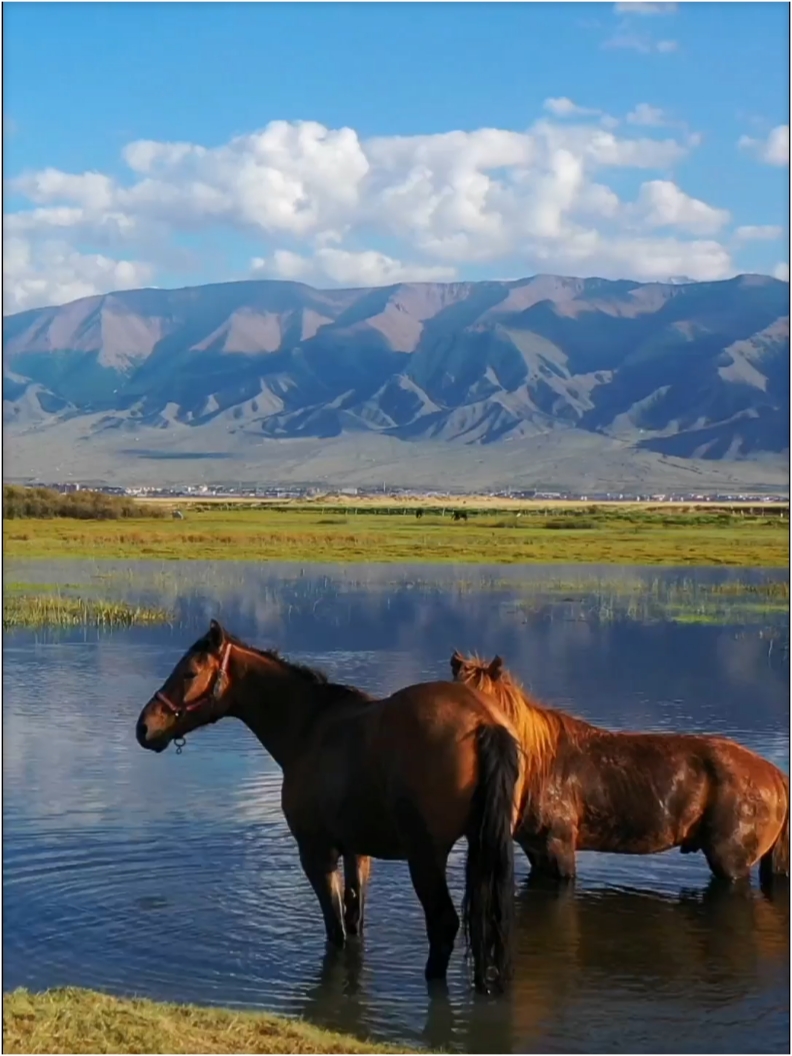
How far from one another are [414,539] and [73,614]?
28.2 meters

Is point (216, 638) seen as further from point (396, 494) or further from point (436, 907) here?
point (396, 494)

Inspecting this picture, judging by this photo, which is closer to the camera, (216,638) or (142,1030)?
(142,1030)

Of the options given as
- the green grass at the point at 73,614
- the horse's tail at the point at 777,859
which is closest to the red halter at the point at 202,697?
the horse's tail at the point at 777,859

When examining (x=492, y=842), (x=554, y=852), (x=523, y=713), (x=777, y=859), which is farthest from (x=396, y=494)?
(x=492, y=842)

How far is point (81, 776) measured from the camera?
1277 cm

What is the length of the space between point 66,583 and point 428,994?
25.3 metres

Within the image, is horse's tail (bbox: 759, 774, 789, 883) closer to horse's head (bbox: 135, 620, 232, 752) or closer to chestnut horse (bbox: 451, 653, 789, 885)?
chestnut horse (bbox: 451, 653, 789, 885)

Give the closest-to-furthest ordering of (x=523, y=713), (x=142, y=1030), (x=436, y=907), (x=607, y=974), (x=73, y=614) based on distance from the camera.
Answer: (x=142, y=1030), (x=436, y=907), (x=607, y=974), (x=523, y=713), (x=73, y=614)

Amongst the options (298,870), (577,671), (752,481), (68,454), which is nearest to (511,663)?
(577,671)

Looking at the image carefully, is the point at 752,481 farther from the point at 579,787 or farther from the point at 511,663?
the point at 579,787

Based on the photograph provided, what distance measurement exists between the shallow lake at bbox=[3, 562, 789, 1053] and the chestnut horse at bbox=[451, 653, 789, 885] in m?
0.34

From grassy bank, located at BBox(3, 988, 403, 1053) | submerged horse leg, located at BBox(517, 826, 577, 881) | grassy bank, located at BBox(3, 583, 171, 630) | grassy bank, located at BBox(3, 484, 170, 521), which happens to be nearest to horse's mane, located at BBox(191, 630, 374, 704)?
submerged horse leg, located at BBox(517, 826, 577, 881)

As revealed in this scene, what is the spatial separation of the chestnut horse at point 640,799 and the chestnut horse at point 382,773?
1.26 m

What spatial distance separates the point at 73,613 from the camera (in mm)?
25266
